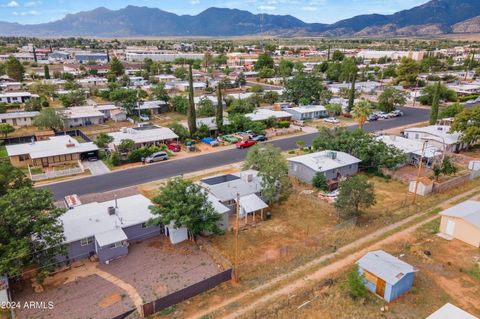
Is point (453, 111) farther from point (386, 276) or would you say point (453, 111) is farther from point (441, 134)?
point (386, 276)

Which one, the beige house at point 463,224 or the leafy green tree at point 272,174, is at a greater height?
the leafy green tree at point 272,174

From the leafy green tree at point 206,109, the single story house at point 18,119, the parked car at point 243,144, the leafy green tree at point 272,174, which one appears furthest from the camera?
the leafy green tree at point 206,109

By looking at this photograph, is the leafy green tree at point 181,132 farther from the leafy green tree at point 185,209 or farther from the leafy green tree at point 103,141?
the leafy green tree at point 185,209

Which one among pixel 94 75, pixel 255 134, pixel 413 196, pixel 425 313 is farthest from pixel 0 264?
pixel 94 75

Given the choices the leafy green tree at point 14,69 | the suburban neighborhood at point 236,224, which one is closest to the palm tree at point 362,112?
the suburban neighborhood at point 236,224

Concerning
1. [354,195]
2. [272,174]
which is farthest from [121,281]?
[354,195]

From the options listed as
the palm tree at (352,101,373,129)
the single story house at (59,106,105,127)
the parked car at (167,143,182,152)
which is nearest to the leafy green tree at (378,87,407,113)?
the palm tree at (352,101,373,129)
